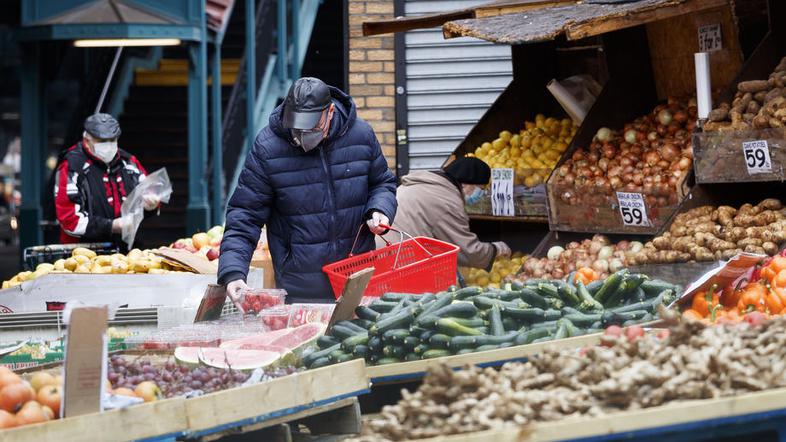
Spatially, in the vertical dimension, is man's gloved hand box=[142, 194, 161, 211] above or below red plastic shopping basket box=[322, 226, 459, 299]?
above

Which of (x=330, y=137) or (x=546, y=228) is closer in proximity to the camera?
(x=330, y=137)

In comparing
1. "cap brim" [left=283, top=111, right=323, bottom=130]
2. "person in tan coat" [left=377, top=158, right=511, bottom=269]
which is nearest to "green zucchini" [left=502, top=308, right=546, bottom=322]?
"cap brim" [left=283, top=111, right=323, bottom=130]

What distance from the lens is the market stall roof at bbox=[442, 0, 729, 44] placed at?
650 cm

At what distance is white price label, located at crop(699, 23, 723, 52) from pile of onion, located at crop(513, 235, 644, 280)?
134 cm

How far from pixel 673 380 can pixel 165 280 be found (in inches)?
159

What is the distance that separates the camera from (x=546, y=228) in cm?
914

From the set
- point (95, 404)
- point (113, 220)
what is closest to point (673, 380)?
point (95, 404)

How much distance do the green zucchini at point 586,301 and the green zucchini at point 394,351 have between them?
895 millimetres

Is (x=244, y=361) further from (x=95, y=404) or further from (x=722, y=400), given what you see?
(x=722, y=400)

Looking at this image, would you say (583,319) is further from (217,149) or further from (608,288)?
(217,149)

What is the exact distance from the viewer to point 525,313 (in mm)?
5223

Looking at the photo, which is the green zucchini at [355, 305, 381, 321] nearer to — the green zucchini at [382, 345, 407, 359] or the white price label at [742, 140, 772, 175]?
the green zucchini at [382, 345, 407, 359]

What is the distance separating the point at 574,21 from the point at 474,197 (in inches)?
99.3

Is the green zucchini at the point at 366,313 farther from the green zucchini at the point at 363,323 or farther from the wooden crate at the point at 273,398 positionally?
the wooden crate at the point at 273,398
